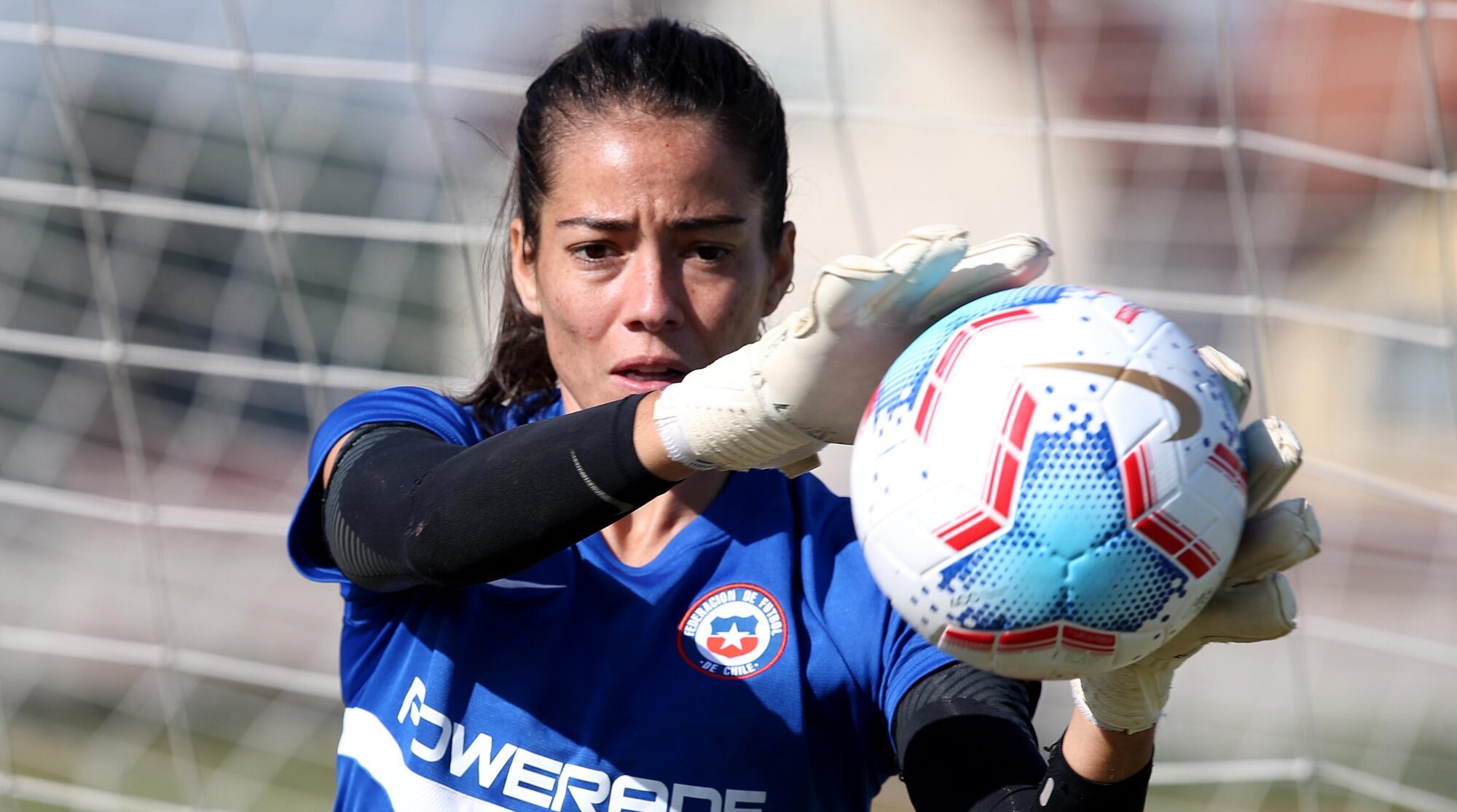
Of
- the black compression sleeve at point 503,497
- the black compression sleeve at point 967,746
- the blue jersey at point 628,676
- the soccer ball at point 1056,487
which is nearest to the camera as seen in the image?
the soccer ball at point 1056,487

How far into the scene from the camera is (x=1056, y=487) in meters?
1.10

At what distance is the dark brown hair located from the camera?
5.28 feet

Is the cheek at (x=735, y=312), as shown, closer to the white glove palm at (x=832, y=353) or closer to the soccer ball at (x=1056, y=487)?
the white glove palm at (x=832, y=353)

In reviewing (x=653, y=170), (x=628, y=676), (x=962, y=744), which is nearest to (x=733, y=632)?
(x=628, y=676)

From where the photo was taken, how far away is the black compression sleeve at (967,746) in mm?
1358

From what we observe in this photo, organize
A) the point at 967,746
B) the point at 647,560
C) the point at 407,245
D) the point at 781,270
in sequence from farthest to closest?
the point at 407,245 → the point at 781,270 → the point at 647,560 → the point at 967,746

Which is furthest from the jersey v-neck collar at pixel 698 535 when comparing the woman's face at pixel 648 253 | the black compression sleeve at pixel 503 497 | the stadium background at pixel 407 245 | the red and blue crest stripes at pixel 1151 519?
the stadium background at pixel 407 245

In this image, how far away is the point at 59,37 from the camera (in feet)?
10.6

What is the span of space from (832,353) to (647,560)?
522mm

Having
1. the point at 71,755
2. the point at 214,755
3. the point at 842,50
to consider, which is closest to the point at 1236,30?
the point at 842,50

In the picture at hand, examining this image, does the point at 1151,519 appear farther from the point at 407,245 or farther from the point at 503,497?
the point at 407,245

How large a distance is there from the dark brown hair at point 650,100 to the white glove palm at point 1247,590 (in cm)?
62

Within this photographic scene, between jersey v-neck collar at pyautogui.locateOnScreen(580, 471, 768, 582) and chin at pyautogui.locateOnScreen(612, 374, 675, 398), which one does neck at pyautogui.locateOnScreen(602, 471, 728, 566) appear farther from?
chin at pyautogui.locateOnScreen(612, 374, 675, 398)

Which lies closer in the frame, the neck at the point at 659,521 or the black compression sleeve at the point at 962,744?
the black compression sleeve at the point at 962,744
